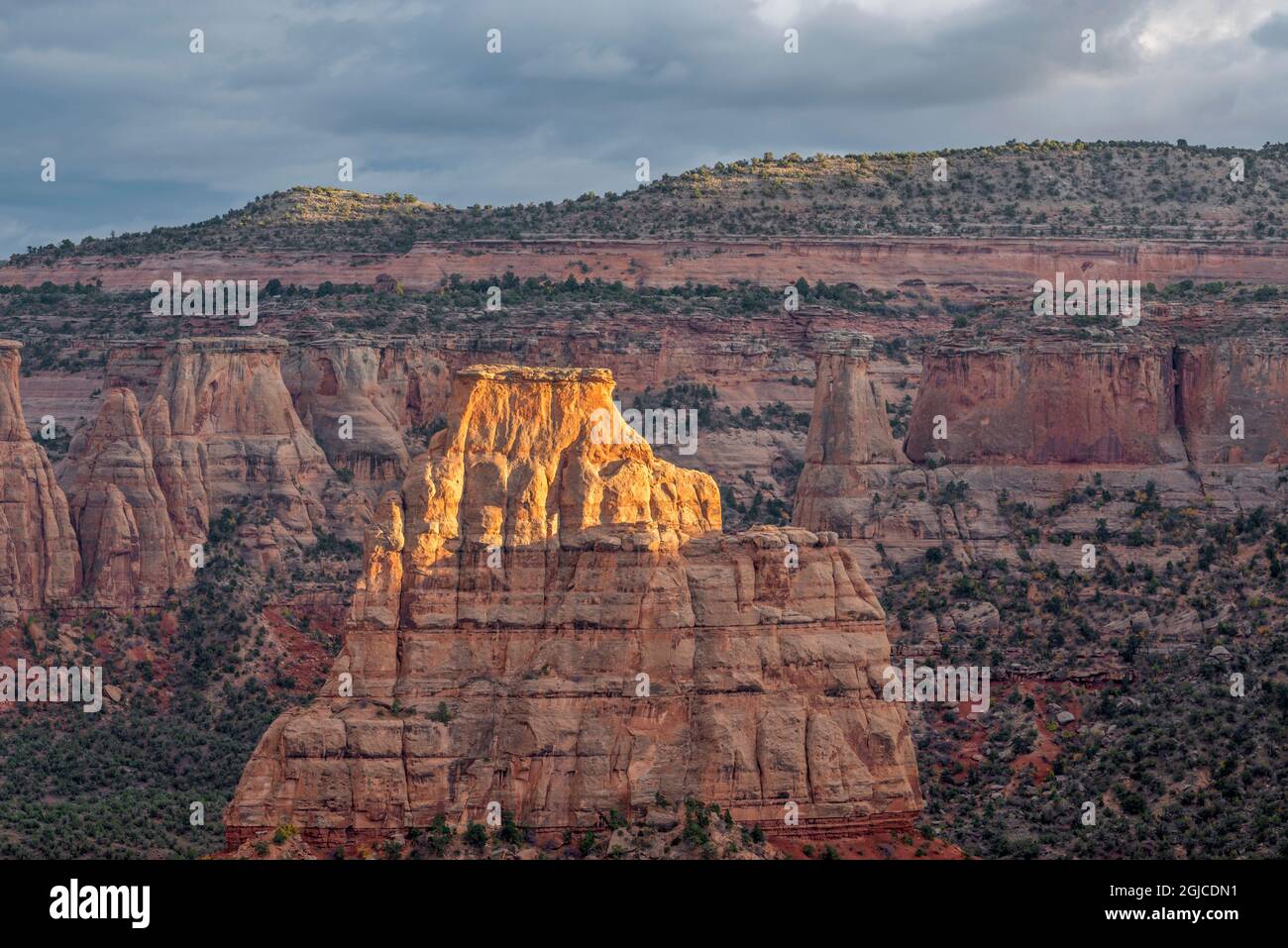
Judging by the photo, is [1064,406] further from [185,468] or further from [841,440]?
[185,468]

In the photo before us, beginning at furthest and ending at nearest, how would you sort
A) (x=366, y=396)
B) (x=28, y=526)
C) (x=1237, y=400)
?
(x=366, y=396)
(x=1237, y=400)
(x=28, y=526)

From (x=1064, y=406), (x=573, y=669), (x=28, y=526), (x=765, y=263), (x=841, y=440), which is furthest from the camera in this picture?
(x=765, y=263)

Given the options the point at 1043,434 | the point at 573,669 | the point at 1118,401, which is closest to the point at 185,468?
the point at 1043,434

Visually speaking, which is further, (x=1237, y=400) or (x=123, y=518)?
(x=123, y=518)

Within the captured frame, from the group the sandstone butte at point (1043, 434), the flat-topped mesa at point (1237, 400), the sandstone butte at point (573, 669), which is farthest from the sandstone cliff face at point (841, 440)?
the sandstone butte at point (573, 669)

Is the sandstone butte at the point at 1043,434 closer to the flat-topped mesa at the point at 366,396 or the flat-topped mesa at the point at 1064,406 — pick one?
the flat-topped mesa at the point at 1064,406

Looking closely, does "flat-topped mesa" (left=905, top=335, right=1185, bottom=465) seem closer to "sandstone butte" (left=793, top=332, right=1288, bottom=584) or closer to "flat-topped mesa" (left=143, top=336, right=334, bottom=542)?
"sandstone butte" (left=793, top=332, right=1288, bottom=584)

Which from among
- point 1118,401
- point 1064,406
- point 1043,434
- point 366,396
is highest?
point 366,396

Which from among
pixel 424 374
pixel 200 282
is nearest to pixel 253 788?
pixel 424 374
